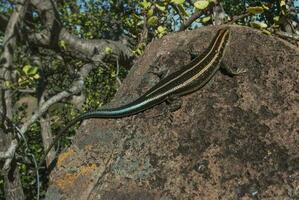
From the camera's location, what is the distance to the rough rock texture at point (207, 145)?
161 inches

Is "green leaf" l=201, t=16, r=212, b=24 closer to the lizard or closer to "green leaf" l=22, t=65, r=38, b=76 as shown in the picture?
the lizard

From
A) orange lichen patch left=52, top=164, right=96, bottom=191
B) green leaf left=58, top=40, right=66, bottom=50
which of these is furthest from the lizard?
green leaf left=58, top=40, right=66, bottom=50

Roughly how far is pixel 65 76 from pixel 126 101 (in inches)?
231

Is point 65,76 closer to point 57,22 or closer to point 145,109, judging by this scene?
point 57,22

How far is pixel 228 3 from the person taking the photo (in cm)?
848

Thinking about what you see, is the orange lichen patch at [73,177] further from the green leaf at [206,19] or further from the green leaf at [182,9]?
the green leaf at [206,19]

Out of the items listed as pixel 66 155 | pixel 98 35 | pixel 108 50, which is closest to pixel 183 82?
pixel 66 155

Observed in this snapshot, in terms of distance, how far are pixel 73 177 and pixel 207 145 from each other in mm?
1153

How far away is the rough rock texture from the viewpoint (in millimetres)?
4078

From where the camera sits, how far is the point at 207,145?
169 inches

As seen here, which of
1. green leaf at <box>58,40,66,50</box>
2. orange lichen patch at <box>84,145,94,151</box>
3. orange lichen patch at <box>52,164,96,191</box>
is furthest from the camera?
green leaf at <box>58,40,66,50</box>

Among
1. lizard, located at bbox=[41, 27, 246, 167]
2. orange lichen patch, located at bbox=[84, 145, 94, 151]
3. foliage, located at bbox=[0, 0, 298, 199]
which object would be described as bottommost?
foliage, located at bbox=[0, 0, 298, 199]

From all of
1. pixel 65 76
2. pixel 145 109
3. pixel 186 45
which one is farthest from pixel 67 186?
pixel 65 76

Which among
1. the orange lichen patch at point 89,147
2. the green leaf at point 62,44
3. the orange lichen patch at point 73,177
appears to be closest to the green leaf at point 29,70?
the green leaf at point 62,44
